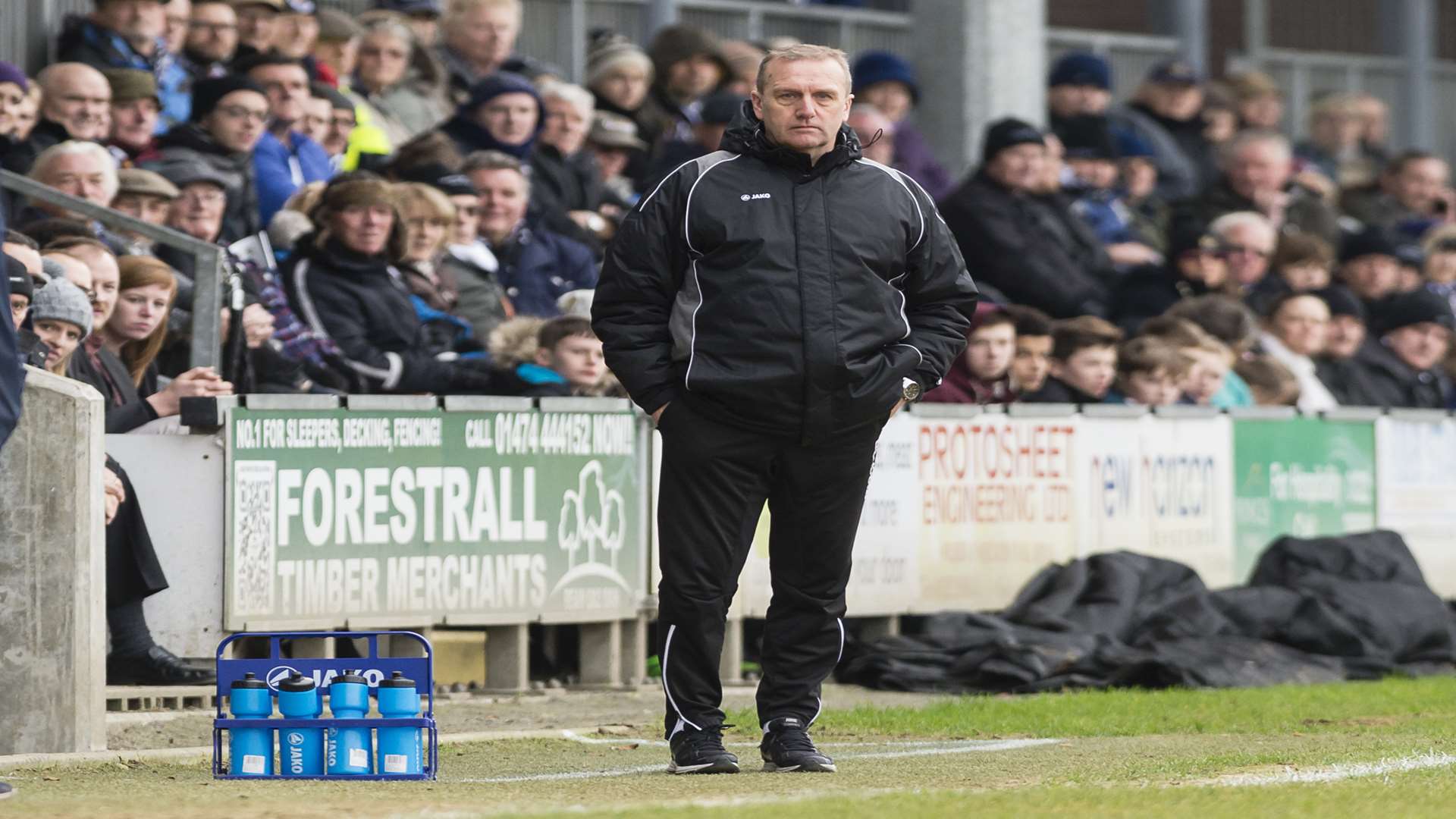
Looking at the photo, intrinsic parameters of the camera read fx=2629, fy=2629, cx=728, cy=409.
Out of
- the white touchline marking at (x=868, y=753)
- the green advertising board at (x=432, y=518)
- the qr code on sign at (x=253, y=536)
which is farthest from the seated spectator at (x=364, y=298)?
the white touchline marking at (x=868, y=753)

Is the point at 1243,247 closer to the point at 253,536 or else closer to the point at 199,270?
the point at 199,270

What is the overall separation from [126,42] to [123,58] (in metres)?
0.11

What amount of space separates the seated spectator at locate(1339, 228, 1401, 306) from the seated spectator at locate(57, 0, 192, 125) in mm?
9190

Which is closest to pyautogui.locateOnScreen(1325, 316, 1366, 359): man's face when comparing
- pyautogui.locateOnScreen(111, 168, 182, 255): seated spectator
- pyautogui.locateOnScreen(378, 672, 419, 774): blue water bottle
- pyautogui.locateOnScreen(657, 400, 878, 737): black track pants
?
pyautogui.locateOnScreen(111, 168, 182, 255): seated spectator

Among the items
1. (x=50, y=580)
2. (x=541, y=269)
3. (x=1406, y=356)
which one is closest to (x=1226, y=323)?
(x=1406, y=356)

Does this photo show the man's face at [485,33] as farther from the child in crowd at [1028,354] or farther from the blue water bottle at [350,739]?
the blue water bottle at [350,739]

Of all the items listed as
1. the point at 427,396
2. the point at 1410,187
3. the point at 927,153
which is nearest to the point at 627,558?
the point at 427,396

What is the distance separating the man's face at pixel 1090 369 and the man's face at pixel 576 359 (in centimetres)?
342

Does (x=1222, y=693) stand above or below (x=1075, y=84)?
below

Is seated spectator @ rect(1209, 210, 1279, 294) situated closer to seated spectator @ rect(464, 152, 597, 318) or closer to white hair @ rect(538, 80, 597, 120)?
white hair @ rect(538, 80, 597, 120)

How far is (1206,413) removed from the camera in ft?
48.6

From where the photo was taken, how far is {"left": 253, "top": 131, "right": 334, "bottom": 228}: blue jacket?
1321 centimetres

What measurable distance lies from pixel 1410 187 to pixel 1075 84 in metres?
4.09

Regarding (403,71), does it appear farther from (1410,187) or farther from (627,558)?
(1410,187)
